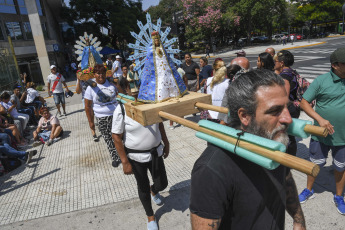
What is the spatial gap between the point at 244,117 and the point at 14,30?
84.8 ft

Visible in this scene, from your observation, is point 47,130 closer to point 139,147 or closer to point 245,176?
point 139,147

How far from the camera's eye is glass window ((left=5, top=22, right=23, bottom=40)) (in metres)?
21.2

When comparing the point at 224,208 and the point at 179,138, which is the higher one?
the point at 224,208

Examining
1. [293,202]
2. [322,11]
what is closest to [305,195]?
[293,202]

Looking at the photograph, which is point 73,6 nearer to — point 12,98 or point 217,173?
point 12,98

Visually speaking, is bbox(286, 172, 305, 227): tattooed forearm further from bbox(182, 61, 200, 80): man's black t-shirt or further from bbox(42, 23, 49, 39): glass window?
bbox(42, 23, 49, 39): glass window

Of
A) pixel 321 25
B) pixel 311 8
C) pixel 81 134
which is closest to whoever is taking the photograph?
pixel 81 134

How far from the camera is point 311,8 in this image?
45.8 meters

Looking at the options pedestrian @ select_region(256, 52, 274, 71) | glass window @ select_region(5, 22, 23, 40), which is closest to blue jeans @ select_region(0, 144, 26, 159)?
pedestrian @ select_region(256, 52, 274, 71)

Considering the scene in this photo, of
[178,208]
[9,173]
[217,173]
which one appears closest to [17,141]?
[9,173]

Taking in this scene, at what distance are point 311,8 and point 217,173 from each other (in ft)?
181

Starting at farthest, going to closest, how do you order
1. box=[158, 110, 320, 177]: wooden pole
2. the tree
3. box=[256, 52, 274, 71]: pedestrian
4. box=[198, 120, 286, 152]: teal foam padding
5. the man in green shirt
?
the tree
box=[256, 52, 274, 71]: pedestrian
the man in green shirt
box=[198, 120, 286, 152]: teal foam padding
box=[158, 110, 320, 177]: wooden pole

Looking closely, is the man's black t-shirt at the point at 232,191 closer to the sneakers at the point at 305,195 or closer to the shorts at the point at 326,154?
the shorts at the point at 326,154

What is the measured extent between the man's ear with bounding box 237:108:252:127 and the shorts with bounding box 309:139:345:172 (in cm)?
237
